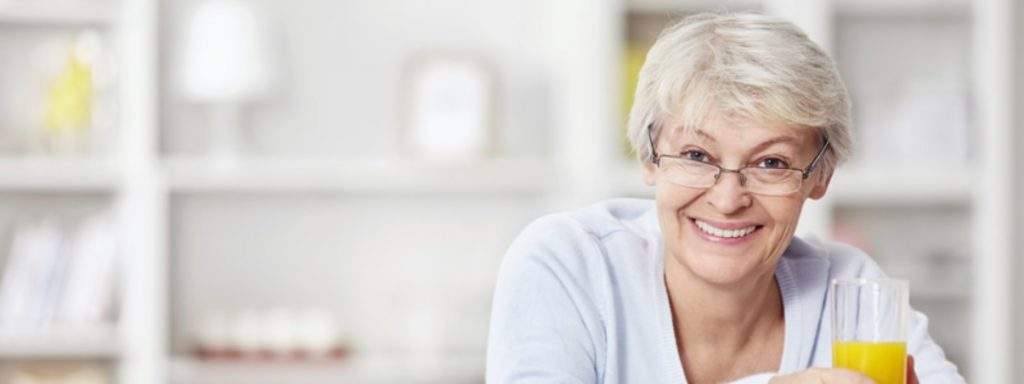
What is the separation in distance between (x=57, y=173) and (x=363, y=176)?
748 mm

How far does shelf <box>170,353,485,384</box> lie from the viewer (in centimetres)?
404

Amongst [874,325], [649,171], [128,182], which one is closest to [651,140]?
[649,171]

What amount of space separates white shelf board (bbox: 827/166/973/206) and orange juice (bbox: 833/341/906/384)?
8.21 ft

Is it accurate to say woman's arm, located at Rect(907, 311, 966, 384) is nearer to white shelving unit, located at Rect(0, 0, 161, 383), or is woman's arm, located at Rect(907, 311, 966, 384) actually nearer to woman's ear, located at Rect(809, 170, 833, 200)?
woman's ear, located at Rect(809, 170, 833, 200)

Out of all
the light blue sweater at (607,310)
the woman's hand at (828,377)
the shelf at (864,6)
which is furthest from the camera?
the shelf at (864,6)

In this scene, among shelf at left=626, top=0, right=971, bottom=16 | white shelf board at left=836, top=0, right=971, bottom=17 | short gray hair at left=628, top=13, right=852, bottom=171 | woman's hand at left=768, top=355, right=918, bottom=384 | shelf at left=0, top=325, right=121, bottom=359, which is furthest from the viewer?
white shelf board at left=836, top=0, right=971, bottom=17

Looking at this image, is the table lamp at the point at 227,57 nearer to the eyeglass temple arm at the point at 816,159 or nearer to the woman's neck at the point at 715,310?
the woman's neck at the point at 715,310

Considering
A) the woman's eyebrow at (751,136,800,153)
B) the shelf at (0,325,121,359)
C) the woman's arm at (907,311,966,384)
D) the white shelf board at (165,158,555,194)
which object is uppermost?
the woman's eyebrow at (751,136,800,153)

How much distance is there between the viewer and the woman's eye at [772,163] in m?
1.84

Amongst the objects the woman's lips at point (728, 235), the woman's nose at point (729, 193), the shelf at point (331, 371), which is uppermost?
the woman's nose at point (729, 193)

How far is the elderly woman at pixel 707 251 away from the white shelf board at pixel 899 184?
7.00 ft

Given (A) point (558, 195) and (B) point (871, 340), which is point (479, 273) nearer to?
(A) point (558, 195)

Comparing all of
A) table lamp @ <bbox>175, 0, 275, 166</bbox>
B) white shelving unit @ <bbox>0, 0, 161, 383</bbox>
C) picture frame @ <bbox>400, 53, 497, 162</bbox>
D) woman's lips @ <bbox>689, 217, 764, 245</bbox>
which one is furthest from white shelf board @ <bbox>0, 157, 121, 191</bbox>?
woman's lips @ <bbox>689, 217, 764, 245</bbox>

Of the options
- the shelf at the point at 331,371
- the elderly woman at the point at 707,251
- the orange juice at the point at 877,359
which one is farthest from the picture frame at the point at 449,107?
the orange juice at the point at 877,359
